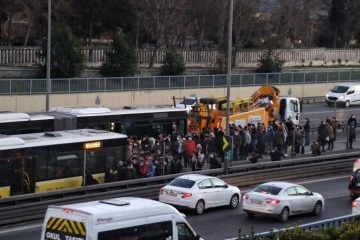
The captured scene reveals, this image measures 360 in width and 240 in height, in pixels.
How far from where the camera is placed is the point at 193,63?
70.8 metres

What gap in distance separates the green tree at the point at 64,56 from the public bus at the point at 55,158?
2442 cm

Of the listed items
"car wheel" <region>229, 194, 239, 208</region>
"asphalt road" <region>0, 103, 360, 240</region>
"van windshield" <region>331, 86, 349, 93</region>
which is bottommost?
"asphalt road" <region>0, 103, 360, 240</region>

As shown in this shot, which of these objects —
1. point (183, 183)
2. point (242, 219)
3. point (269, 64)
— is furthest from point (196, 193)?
point (269, 64)

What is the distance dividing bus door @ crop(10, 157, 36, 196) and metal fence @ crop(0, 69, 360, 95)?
2137 cm

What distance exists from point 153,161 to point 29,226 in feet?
22.9

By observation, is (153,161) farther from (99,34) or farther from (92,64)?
(99,34)

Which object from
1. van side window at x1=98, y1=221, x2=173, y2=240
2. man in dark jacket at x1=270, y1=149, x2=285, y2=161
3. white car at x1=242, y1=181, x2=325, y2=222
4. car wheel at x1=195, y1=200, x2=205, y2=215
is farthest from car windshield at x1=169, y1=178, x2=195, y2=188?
van side window at x1=98, y1=221, x2=173, y2=240

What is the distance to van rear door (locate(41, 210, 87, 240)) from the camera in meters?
15.5

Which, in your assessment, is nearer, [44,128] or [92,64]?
[44,128]

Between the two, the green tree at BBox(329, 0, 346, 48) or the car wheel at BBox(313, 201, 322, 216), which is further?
the green tree at BBox(329, 0, 346, 48)

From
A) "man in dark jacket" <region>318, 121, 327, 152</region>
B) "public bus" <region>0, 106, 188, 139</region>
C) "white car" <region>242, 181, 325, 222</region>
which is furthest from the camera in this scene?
"man in dark jacket" <region>318, 121, 327, 152</region>

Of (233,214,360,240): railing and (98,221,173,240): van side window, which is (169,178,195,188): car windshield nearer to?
(98,221,173,240): van side window

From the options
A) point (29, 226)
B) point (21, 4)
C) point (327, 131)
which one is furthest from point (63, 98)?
point (29, 226)

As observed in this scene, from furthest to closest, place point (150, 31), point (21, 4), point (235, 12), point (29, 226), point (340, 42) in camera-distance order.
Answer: point (340, 42) < point (235, 12) < point (150, 31) < point (21, 4) < point (29, 226)
